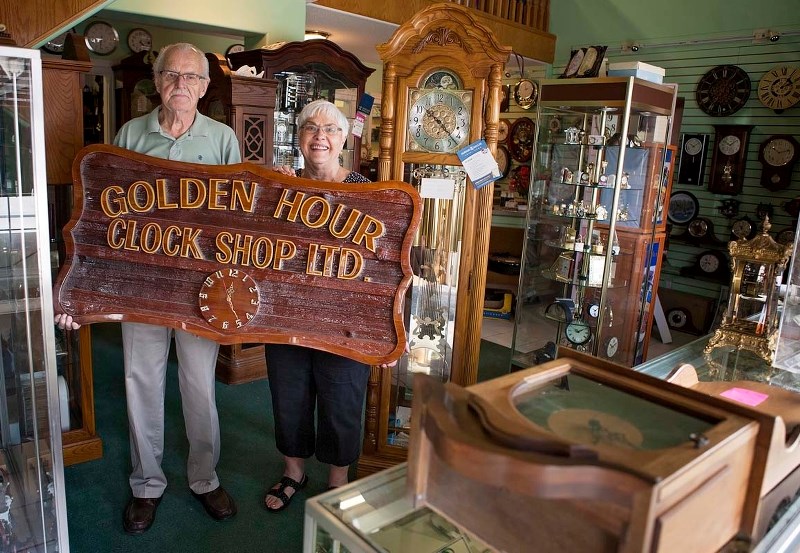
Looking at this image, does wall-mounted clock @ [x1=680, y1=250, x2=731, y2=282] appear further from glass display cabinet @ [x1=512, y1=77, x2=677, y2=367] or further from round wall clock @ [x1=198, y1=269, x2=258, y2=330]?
round wall clock @ [x1=198, y1=269, x2=258, y2=330]

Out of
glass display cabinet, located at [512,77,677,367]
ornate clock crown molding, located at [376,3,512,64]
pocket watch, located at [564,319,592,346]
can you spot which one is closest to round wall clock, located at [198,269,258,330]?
ornate clock crown molding, located at [376,3,512,64]

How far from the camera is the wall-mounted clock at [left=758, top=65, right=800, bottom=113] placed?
6.10 meters

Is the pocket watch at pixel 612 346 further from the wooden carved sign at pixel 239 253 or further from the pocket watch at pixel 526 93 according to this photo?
the pocket watch at pixel 526 93

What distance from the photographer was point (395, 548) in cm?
122

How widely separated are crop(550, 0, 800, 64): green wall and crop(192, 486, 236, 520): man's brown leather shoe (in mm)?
6638

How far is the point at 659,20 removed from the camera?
710cm

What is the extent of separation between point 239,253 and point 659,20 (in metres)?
6.63

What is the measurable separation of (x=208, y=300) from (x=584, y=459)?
169 cm

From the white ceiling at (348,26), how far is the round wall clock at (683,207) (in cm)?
361

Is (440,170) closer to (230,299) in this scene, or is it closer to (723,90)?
(230,299)

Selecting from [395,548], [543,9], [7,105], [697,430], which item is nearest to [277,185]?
[7,105]

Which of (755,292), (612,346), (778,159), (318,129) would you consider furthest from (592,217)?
(778,159)

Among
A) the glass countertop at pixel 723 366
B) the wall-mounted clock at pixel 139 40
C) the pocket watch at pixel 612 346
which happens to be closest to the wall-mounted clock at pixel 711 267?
the pocket watch at pixel 612 346

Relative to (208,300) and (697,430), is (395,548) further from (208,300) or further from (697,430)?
(208,300)
